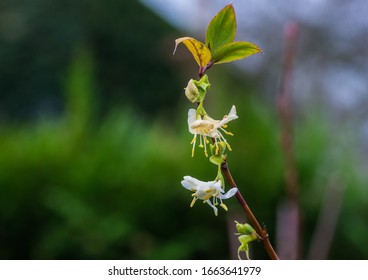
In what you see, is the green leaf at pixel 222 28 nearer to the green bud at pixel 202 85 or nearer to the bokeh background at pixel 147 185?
the green bud at pixel 202 85

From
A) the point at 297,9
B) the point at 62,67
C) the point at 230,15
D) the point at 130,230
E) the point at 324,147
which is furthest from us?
the point at 62,67

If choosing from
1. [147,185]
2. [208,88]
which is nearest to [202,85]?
[208,88]

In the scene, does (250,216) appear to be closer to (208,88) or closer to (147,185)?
(208,88)

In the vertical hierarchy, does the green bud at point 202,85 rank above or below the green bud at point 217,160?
above

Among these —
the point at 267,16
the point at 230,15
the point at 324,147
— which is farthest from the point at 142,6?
the point at 230,15

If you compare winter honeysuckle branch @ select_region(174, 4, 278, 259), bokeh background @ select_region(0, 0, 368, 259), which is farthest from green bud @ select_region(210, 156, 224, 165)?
bokeh background @ select_region(0, 0, 368, 259)

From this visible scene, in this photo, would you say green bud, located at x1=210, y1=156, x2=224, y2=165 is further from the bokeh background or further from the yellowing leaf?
the bokeh background

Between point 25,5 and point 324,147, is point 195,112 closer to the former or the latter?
point 324,147

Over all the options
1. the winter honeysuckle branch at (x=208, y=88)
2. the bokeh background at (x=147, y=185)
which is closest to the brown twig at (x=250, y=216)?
the winter honeysuckle branch at (x=208, y=88)
